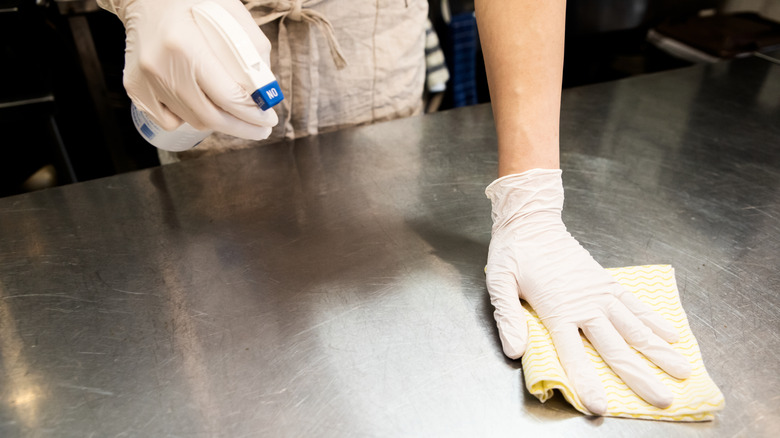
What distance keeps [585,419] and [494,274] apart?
0.81 ft

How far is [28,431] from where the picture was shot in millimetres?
654

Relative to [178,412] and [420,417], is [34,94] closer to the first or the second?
[178,412]

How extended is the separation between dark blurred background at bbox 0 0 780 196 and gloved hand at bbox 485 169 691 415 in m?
0.94

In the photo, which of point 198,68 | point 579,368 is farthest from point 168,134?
point 579,368

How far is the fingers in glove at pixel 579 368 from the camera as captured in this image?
673 mm

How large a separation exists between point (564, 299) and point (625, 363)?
12cm

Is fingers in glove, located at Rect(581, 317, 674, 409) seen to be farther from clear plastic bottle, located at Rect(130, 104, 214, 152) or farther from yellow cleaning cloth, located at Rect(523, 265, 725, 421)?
clear plastic bottle, located at Rect(130, 104, 214, 152)

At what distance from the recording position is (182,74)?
0.81 meters

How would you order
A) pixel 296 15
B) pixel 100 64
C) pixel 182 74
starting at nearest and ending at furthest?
pixel 182 74
pixel 296 15
pixel 100 64

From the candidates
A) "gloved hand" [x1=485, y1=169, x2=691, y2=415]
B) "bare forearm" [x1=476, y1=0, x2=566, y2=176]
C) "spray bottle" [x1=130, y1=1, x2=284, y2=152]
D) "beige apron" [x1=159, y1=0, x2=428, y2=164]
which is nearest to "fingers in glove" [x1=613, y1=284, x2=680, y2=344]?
"gloved hand" [x1=485, y1=169, x2=691, y2=415]

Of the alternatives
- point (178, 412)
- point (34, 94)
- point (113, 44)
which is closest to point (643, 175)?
point (178, 412)

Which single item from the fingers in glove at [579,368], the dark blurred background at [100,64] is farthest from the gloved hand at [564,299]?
the dark blurred background at [100,64]

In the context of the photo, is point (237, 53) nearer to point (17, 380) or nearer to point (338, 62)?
point (338, 62)

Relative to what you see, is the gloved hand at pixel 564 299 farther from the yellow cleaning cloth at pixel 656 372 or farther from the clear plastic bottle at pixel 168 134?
the clear plastic bottle at pixel 168 134
